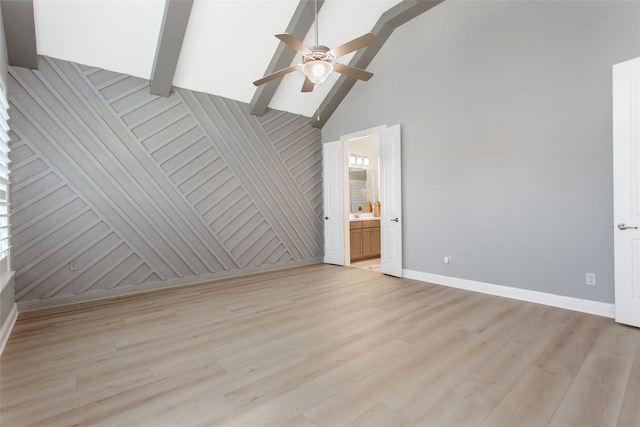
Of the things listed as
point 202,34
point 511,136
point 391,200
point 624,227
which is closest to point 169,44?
point 202,34

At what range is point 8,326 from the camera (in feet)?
9.55

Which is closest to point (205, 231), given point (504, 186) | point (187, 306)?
point (187, 306)

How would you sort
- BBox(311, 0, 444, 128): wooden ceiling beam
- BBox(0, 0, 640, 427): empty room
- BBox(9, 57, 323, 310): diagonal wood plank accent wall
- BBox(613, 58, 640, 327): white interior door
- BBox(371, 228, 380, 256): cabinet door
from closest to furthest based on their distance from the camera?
1. BBox(0, 0, 640, 427): empty room
2. BBox(613, 58, 640, 327): white interior door
3. BBox(9, 57, 323, 310): diagonal wood plank accent wall
4. BBox(311, 0, 444, 128): wooden ceiling beam
5. BBox(371, 228, 380, 256): cabinet door

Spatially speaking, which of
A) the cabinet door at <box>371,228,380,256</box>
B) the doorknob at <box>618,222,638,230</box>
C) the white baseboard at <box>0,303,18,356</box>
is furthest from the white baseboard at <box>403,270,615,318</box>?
the white baseboard at <box>0,303,18,356</box>

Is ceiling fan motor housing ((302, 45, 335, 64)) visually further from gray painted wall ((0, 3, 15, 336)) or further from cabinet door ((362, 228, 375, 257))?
cabinet door ((362, 228, 375, 257))

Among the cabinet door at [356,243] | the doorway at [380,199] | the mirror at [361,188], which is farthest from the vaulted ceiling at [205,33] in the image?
the cabinet door at [356,243]

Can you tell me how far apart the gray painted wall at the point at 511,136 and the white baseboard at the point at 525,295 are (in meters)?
0.07

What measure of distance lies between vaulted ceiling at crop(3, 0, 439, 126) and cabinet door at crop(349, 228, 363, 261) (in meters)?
3.04

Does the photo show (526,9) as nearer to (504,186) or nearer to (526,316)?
(504,186)

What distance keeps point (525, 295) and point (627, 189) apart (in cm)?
152

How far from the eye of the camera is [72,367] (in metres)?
2.28

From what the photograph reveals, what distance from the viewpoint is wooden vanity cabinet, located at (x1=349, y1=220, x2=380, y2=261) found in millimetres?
6476

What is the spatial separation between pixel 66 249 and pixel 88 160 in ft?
3.83

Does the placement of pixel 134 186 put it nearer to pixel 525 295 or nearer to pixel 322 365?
pixel 322 365
